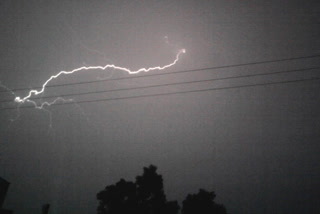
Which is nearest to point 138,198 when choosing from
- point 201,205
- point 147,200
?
point 147,200

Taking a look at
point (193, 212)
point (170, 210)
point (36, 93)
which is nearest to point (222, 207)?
point (193, 212)

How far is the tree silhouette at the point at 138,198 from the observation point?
48.9 feet

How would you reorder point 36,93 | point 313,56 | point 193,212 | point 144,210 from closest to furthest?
point 313,56, point 36,93, point 144,210, point 193,212

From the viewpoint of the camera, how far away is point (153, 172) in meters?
16.4

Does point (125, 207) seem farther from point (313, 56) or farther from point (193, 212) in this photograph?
point (313, 56)

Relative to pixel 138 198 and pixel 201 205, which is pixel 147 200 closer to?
pixel 138 198

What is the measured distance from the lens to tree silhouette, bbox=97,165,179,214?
14898 mm

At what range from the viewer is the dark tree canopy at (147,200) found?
1495 centimetres

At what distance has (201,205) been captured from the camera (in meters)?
15.8

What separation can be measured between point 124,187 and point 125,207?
1384mm

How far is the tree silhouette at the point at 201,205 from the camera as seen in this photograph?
15.8 meters

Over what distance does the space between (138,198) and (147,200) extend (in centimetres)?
68

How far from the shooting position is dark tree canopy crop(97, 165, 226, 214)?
14.9 meters

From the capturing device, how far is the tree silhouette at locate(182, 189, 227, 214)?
622 inches
